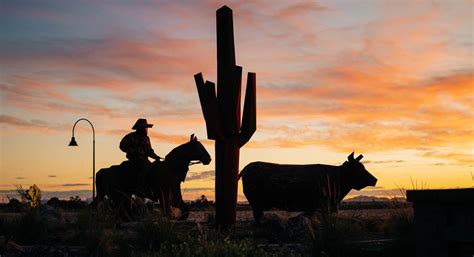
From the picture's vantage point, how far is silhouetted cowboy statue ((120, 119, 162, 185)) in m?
14.1

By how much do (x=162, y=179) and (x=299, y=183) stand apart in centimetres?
302

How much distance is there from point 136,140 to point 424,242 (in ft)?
25.5

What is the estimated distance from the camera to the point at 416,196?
25.7 feet

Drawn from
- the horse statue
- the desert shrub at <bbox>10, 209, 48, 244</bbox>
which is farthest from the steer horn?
the desert shrub at <bbox>10, 209, 48, 244</bbox>

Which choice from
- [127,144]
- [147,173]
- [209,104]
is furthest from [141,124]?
[209,104]

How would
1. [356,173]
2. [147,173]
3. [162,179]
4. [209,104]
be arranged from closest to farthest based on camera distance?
[209,104]
[162,179]
[147,173]
[356,173]

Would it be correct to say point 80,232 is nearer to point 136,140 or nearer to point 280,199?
point 136,140

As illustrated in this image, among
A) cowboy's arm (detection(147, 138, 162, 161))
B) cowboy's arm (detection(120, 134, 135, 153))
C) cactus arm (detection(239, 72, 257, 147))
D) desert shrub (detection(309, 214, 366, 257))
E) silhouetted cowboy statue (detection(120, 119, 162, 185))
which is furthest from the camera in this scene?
cowboy's arm (detection(147, 138, 162, 161))

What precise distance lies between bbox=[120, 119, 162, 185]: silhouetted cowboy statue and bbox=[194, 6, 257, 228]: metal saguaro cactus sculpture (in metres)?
2.82

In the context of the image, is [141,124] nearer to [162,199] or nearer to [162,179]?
[162,179]

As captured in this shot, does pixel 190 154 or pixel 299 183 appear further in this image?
pixel 299 183

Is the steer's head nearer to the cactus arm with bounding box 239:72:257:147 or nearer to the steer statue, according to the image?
the steer statue

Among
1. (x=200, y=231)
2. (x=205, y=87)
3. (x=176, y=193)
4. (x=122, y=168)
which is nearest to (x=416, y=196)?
(x=200, y=231)

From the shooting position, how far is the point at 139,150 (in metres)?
14.2
